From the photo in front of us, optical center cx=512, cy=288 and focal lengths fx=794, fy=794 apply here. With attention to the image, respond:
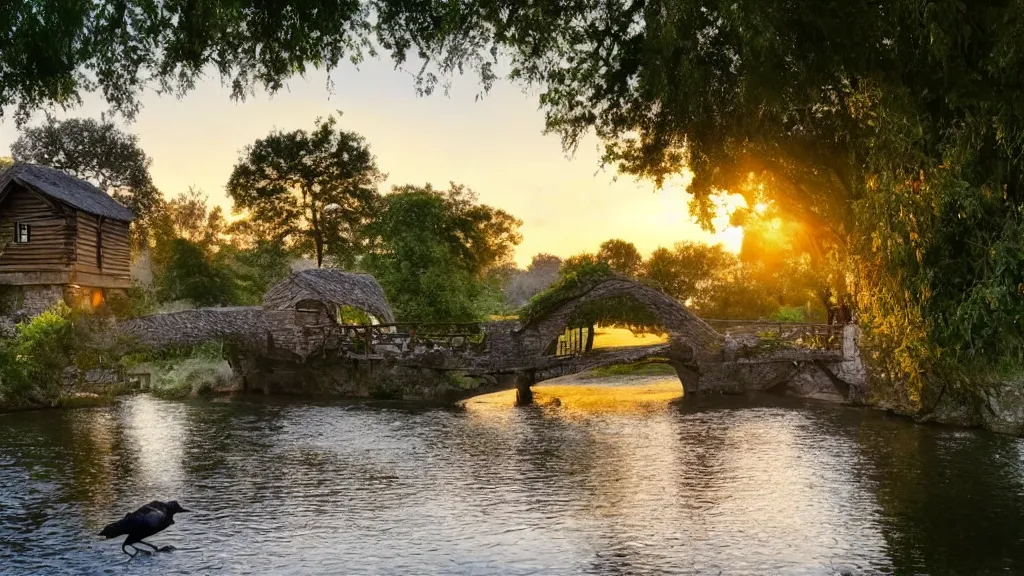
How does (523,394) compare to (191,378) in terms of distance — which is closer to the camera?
(523,394)

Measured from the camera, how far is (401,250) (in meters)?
53.8

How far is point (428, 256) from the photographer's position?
177 ft

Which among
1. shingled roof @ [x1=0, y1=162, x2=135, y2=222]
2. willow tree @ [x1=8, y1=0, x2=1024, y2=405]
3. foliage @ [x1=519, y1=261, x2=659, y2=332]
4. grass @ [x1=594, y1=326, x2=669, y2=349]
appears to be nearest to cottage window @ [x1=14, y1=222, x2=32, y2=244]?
shingled roof @ [x1=0, y1=162, x2=135, y2=222]

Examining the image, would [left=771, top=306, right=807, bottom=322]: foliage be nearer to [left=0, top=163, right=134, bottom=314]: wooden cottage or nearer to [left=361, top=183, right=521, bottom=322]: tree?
[left=361, top=183, right=521, bottom=322]: tree

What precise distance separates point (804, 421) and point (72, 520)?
2438 cm

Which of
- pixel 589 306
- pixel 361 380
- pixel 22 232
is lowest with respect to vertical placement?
pixel 361 380

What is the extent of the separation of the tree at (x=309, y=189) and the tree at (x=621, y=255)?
20016 mm

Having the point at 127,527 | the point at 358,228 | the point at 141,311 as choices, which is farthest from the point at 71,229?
the point at 127,527

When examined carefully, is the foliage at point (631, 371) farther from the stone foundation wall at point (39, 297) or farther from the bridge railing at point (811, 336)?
the stone foundation wall at point (39, 297)

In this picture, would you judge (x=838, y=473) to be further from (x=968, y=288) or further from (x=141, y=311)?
(x=141, y=311)

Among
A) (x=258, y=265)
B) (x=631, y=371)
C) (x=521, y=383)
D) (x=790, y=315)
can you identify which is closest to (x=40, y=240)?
(x=258, y=265)

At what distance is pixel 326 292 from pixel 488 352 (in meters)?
11.8

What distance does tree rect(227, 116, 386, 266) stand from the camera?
215ft

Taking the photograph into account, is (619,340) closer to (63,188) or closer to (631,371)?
(631,371)
